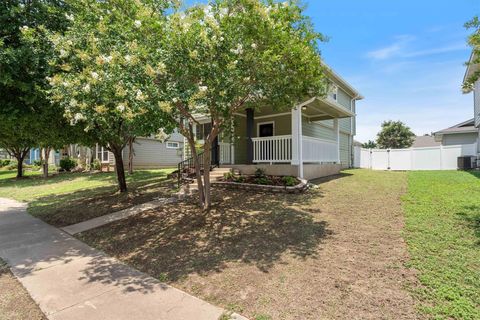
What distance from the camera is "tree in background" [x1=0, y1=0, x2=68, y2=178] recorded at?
19.3ft

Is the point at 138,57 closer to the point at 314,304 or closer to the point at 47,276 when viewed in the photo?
the point at 47,276

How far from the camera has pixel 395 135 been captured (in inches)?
1969

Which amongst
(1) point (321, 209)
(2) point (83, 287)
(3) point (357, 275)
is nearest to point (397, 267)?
(3) point (357, 275)

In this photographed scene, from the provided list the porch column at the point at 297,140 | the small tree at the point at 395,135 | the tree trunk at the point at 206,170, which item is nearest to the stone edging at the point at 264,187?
the porch column at the point at 297,140

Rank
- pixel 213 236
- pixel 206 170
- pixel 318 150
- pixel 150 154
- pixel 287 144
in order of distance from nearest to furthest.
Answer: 1. pixel 213 236
2. pixel 206 170
3. pixel 287 144
4. pixel 318 150
5. pixel 150 154

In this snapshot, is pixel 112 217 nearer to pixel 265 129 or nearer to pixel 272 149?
pixel 272 149

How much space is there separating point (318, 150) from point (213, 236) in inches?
326

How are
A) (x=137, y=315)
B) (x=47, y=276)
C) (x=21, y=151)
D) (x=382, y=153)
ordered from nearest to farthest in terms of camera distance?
(x=137, y=315)
(x=47, y=276)
(x=382, y=153)
(x=21, y=151)

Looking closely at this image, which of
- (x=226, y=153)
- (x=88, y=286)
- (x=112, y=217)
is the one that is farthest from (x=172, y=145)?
(x=88, y=286)

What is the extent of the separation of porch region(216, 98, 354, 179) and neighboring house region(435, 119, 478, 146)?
12.3m

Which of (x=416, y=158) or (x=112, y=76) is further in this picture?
→ (x=416, y=158)

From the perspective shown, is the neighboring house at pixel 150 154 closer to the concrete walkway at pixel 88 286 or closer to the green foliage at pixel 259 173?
the green foliage at pixel 259 173

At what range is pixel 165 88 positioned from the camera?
532 cm

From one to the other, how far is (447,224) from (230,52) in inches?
216
